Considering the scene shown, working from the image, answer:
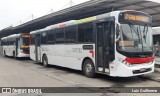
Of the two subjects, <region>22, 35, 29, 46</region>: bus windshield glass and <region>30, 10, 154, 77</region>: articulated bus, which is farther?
<region>22, 35, 29, 46</region>: bus windshield glass

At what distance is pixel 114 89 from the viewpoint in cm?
942

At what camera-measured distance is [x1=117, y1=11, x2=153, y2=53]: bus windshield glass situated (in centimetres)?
1031

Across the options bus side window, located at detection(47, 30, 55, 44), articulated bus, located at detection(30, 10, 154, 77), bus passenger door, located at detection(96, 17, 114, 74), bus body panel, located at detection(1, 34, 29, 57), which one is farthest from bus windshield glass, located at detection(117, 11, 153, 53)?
bus body panel, located at detection(1, 34, 29, 57)

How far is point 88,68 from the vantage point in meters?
12.3

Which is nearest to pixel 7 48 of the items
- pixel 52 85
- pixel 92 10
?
pixel 92 10

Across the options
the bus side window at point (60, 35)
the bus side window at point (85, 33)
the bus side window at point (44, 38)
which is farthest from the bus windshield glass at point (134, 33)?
the bus side window at point (44, 38)

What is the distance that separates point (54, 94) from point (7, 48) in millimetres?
25656

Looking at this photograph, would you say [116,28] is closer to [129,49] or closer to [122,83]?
[129,49]

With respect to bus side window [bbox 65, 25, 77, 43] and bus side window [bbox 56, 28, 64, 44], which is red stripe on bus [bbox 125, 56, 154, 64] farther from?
bus side window [bbox 56, 28, 64, 44]

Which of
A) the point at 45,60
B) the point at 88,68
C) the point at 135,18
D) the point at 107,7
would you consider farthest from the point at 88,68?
the point at 107,7

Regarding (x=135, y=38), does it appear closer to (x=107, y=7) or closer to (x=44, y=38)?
(x=107, y=7)

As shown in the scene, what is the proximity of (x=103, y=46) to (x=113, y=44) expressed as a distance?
75 cm

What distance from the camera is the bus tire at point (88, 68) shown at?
1195cm

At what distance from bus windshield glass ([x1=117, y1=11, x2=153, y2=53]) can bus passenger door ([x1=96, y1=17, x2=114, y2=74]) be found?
0.55 meters
